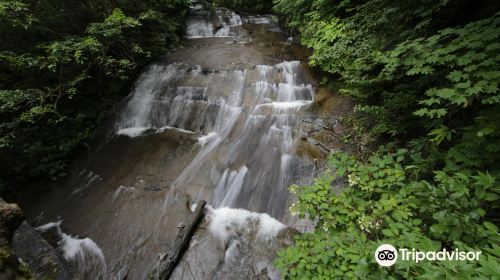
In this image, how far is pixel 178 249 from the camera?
3986 millimetres

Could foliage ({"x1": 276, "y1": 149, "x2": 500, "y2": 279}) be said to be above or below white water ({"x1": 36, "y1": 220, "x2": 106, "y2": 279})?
above

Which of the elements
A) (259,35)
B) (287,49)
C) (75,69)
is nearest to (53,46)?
(75,69)

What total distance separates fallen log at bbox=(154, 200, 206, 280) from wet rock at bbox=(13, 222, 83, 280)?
3.55 ft

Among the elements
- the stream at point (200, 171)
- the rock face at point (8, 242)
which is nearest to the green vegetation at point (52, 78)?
the stream at point (200, 171)

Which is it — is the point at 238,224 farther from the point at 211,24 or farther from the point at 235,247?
the point at 211,24

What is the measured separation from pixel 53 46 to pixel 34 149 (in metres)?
2.80

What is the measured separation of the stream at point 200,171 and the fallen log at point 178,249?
12 centimetres

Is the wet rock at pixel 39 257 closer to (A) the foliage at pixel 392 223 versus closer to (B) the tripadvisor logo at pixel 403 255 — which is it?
(A) the foliage at pixel 392 223

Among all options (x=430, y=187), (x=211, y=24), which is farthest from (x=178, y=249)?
(x=211, y=24)

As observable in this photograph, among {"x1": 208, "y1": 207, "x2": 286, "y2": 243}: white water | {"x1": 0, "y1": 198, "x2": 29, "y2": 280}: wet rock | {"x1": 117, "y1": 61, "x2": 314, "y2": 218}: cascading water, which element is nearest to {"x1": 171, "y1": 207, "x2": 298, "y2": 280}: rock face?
{"x1": 208, "y1": 207, "x2": 286, "y2": 243}: white water

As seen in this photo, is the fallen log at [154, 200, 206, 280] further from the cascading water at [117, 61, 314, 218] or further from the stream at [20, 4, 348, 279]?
the cascading water at [117, 61, 314, 218]

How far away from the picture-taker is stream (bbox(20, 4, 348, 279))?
13.5 ft

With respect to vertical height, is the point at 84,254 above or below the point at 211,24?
below

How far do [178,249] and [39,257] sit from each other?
5.95ft
